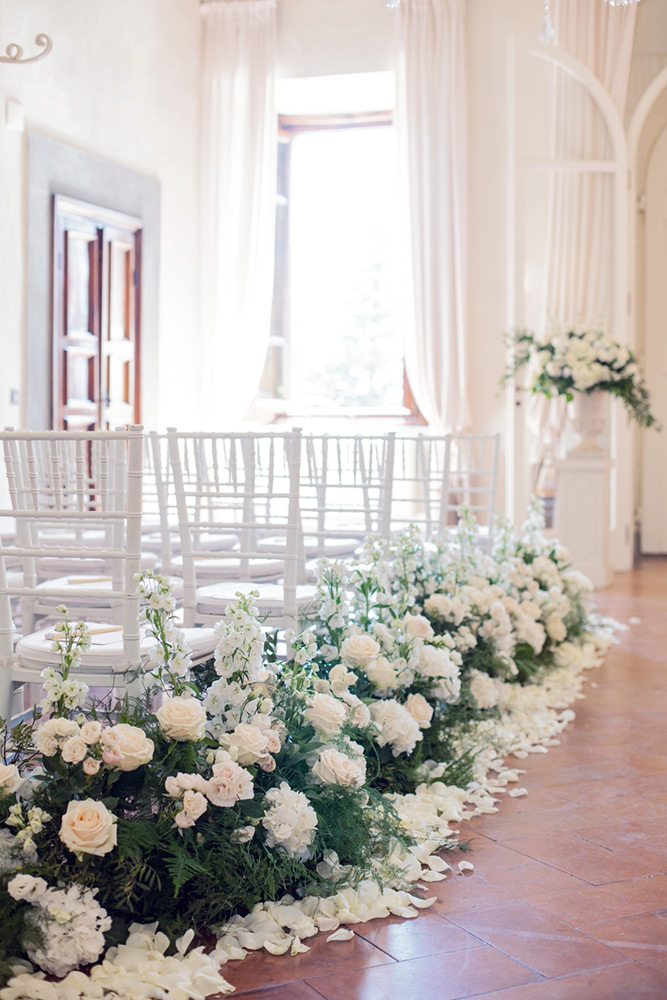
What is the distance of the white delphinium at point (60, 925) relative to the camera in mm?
1784

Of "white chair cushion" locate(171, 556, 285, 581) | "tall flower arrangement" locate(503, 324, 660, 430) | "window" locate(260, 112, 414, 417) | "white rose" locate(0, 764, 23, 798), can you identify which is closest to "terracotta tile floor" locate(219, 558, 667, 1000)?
"white rose" locate(0, 764, 23, 798)

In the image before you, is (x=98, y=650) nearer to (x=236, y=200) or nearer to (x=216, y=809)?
(x=216, y=809)

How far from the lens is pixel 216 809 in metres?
2.00

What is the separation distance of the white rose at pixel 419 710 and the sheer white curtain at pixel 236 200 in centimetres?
497

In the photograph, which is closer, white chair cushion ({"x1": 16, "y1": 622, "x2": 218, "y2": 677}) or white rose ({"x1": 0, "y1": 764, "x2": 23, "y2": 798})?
white rose ({"x1": 0, "y1": 764, "x2": 23, "y2": 798})

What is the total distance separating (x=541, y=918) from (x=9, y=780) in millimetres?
1013

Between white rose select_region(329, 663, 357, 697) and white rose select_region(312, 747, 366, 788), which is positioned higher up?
white rose select_region(329, 663, 357, 697)

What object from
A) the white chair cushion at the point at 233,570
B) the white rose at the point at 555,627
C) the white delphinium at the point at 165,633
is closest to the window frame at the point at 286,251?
the white rose at the point at 555,627

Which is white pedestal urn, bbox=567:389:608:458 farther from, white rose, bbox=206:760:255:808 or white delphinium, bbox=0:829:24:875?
white delphinium, bbox=0:829:24:875

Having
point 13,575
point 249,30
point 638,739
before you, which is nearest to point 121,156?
point 249,30

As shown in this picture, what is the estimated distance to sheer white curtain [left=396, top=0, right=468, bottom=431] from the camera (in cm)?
717

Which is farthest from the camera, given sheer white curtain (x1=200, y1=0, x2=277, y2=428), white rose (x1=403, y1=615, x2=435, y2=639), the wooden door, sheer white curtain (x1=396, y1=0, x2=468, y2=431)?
sheer white curtain (x1=200, y1=0, x2=277, y2=428)

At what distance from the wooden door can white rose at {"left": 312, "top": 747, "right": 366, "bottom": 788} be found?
4.07 m

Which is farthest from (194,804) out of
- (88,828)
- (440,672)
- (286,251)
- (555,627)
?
(286,251)
